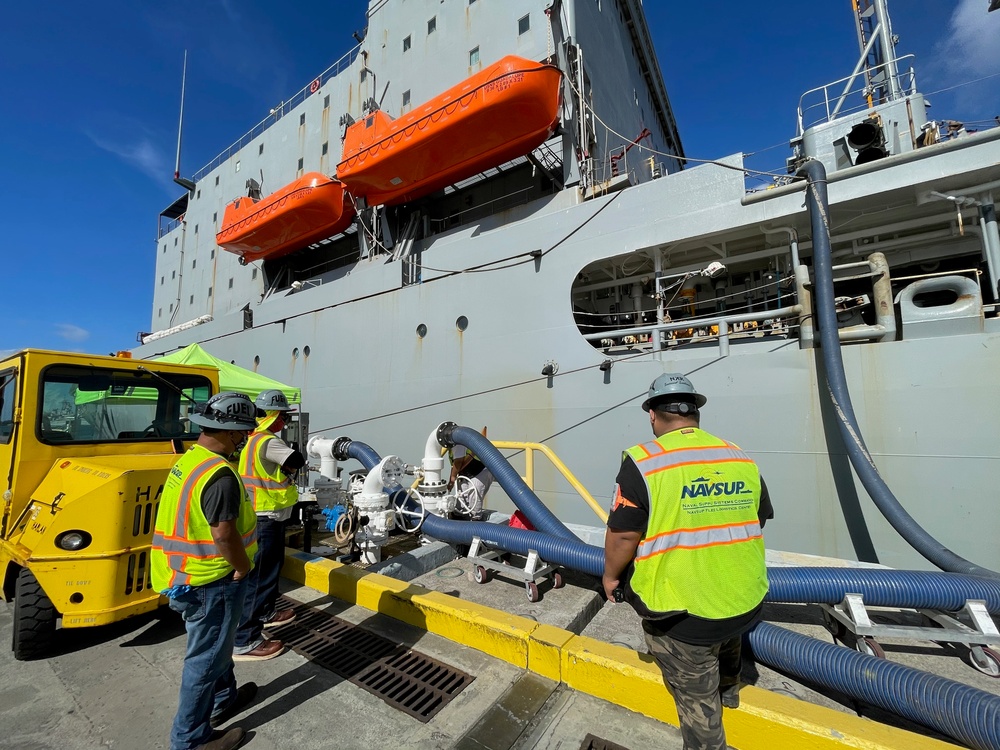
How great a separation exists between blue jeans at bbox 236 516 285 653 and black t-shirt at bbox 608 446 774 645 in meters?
2.41

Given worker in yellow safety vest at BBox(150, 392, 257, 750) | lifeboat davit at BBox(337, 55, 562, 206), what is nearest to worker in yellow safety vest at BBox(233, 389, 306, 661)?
worker in yellow safety vest at BBox(150, 392, 257, 750)

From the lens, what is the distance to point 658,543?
1.68 meters

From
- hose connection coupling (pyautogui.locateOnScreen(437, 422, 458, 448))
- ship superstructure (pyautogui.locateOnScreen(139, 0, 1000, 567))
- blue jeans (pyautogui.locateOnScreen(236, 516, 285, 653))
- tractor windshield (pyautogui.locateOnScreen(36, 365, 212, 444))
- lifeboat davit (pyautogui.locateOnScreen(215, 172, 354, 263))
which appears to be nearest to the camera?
blue jeans (pyautogui.locateOnScreen(236, 516, 285, 653))

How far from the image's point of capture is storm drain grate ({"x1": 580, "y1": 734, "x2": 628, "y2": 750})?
2064mm

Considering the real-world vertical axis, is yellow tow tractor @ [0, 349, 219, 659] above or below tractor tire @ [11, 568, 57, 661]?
above

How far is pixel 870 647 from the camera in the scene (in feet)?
8.82

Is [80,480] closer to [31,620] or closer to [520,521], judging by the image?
[31,620]

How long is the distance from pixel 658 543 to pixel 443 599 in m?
2.12

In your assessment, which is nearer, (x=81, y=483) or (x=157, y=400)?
(x=81, y=483)

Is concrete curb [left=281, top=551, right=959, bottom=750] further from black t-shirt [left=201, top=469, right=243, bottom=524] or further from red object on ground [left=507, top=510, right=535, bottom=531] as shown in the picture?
black t-shirt [left=201, top=469, right=243, bottom=524]

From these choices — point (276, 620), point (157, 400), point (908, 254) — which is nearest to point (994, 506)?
point (908, 254)

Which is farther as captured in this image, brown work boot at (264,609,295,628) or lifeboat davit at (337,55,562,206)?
lifeboat davit at (337,55,562,206)

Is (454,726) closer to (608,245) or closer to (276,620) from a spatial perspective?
(276,620)

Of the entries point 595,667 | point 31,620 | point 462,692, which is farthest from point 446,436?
point 31,620
